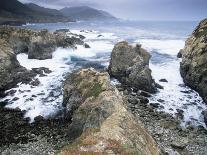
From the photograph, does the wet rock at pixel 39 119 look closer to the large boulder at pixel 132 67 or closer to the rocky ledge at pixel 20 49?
the rocky ledge at pixel 20 49

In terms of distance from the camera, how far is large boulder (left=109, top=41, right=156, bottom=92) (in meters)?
49.1

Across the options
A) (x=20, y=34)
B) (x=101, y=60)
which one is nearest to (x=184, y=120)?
(x=101, y=60)

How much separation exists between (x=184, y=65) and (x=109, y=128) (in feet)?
106

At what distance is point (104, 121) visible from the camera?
26250 mm

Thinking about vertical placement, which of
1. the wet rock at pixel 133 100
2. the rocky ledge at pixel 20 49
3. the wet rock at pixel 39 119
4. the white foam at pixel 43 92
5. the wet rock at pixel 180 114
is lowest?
the wet rock at pixel 39 119

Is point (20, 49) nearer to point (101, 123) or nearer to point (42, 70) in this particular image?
point (42, 70)

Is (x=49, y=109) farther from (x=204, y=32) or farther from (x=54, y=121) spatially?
(x=204, y=32)

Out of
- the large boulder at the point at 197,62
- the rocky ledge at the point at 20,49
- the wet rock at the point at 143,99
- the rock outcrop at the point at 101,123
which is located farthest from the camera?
the rocky ledge at the point at 20,49

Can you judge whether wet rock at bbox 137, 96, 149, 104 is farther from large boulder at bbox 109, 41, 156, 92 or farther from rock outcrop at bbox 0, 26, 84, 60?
rock outcrop at bbox 0, 26, 84, 60

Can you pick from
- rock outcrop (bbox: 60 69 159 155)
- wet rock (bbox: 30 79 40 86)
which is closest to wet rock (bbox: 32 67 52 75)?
wet rock (bbox: 30 79 40 86)

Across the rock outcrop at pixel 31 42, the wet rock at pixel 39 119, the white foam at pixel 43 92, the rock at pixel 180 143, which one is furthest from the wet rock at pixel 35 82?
the rock at pixel 180 143

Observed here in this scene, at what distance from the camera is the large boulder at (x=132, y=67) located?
1932 inches

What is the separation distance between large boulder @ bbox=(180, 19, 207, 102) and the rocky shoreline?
5533 mm

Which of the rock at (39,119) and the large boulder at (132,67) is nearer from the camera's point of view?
the rock at (39,119)
